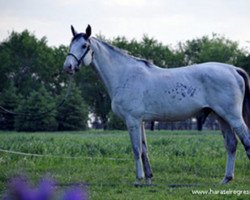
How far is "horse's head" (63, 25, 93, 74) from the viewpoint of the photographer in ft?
25.2

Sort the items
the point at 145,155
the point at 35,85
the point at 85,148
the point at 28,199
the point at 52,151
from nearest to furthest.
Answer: the point at 28,199, the point at 145,155, the point at 52,151, the point at 85,148, the point at 35,85

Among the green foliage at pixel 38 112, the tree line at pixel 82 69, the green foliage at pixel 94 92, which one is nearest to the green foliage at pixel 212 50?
the tree line at pixel 82 69

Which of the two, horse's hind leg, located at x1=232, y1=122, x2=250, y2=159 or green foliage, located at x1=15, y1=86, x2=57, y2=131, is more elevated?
green foliage, located at x1=15, y1=86, x2=57, y2=131

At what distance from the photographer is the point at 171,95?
7.59 m

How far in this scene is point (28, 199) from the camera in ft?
1.63

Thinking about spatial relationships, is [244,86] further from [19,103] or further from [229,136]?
[19,103]

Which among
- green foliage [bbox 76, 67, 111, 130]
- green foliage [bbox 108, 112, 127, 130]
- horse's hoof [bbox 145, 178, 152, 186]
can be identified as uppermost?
green foliage [bbox 76, 67, 111, 130]

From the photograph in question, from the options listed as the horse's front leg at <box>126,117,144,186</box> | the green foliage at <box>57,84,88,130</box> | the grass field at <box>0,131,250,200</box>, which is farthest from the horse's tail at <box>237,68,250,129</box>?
the green foliage at <box>57,84,88,130</box>

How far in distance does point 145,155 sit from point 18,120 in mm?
46953

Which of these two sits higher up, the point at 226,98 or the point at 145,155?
the point at 226,98

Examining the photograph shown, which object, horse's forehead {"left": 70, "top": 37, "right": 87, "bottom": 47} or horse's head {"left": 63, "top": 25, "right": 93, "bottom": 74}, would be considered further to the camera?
horse's forehead {"left": 70, "top": 37, "right": 87, "bottom": 47}

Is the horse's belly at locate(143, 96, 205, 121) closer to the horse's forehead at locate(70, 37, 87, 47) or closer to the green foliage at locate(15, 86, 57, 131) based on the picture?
the horse's forehead at locate(70, 37, 87, 47)

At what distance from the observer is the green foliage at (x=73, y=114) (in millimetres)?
55688

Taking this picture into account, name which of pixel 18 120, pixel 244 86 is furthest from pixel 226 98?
pixel 18 120
